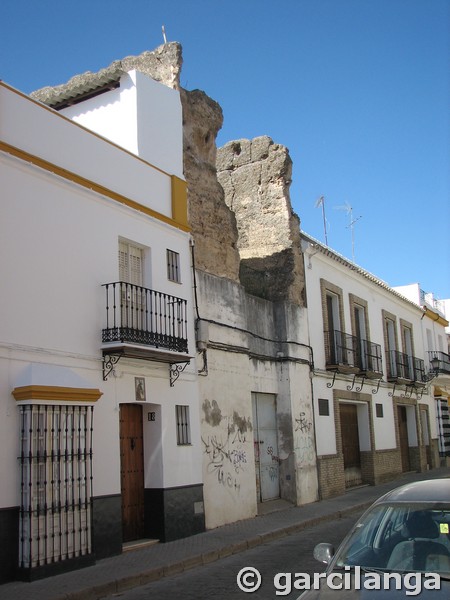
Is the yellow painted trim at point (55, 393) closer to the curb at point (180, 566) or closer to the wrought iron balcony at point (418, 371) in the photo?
the curb at point (180, 566)

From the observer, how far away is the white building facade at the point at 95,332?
27.7ft

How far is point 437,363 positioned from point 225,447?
18.4m

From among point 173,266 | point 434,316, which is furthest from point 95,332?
point 434,316

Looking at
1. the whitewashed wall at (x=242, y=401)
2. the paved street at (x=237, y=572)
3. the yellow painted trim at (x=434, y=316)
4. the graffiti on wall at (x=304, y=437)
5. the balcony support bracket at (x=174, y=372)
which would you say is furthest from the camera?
the yellow painted trim at (x=434, y=316)

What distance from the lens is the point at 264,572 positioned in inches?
338

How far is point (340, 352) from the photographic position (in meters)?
19.0

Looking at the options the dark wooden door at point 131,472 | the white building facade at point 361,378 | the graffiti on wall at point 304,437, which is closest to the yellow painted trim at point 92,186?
the dark wooden door at point 131,472

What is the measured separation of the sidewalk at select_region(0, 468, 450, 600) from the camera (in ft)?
24.9

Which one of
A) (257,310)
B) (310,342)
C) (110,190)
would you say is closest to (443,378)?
(310,342)

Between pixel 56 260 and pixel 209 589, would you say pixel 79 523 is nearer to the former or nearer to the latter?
pixel 209 589

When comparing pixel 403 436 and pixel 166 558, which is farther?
pixel 403 436

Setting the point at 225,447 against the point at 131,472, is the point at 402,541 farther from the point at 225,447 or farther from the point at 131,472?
the point at 225,447

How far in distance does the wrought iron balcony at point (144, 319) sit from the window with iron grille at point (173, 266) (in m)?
0.53

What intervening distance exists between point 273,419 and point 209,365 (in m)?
3.79
